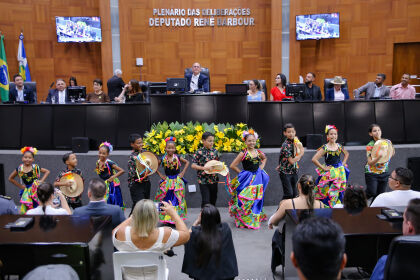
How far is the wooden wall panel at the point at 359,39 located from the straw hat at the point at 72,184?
26.7 ft

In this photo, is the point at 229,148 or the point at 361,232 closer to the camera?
the point at 361,232

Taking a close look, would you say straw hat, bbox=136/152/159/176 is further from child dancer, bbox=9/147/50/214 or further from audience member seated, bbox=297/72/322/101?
audience member seated, bbox=297/72/322/101

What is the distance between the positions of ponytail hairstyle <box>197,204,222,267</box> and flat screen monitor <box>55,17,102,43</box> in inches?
390

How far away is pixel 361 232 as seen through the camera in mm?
3107

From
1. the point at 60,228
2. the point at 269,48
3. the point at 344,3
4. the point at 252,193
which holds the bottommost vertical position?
the point at 252,193

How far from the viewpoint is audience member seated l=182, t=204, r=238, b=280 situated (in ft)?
11.4

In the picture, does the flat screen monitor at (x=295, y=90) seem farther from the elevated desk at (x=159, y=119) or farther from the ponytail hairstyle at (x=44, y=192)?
the ponytail hairstyle at (x=44, y=192)

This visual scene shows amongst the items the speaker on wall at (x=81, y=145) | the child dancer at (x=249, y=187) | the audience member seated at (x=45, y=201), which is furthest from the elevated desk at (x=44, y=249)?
the speaker on wall at (x=81, y=145)

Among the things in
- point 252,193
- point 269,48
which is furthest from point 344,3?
point 252,193

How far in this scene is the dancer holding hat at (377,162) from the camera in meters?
6.41

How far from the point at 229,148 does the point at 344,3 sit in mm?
7663

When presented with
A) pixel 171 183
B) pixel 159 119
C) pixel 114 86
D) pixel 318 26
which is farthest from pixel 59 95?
pixel 318 26

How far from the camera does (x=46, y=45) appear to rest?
12.5 metres

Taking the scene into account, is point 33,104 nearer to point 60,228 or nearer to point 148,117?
point 148,117
